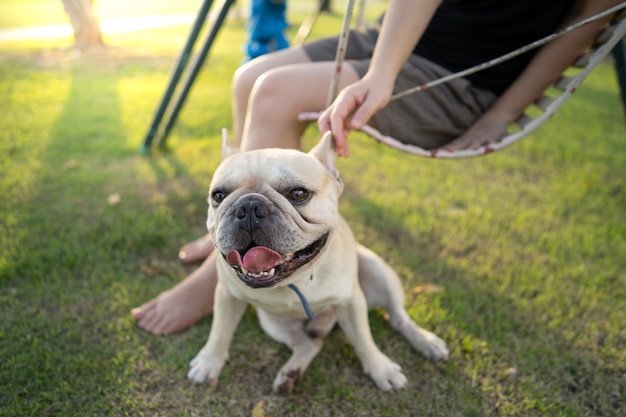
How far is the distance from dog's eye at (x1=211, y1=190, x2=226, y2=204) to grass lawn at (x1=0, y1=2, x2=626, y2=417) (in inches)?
34.1

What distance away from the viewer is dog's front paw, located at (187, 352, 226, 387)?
2.13m

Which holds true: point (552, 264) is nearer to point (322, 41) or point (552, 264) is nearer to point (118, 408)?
point (322, 41)

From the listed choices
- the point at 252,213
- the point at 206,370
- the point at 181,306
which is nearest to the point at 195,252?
the point at 181,306

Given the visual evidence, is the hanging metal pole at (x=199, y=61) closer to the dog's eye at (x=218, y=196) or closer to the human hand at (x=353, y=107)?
the human hand at (x=353, y=107)

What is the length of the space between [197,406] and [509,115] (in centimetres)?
211

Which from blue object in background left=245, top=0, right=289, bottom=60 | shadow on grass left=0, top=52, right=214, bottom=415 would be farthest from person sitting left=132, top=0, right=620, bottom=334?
blue object in background left=245, top=0, right=289, bottom=60

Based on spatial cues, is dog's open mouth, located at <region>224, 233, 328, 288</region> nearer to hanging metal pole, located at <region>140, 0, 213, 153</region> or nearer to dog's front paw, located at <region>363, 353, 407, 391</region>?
dog's front paw, located at <region>363, 353, 407, 391</region>

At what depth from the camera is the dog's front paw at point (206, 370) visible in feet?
6.98

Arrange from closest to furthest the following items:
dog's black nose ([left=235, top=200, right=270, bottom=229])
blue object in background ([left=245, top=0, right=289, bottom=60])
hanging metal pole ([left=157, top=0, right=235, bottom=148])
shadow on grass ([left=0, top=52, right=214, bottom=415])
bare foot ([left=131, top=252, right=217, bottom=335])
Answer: dog's black nose ([left=235, top=200, right=270, bottom=229]) < shadow on grass ([left=0, top=52, right=214, bottom=415]) < bare foot ([left=131, top=252, right=217, bottom=335]) < hanging metal pole ([left=157, top=0, right=235, bottom=148]) < blue object in background ([left=245, top=0, right=289, bottom=60])

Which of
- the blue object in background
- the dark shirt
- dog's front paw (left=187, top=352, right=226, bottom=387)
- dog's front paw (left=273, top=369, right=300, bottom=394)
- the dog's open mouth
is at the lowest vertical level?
dog's front paw (left=187, top=352, right=226, bottom=387)

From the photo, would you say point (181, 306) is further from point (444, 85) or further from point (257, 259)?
point (444, 85)

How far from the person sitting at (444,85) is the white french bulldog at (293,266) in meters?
0.33

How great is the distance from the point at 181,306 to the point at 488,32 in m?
2.16

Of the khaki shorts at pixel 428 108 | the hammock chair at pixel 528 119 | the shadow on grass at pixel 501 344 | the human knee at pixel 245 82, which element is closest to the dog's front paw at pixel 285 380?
the shadow on grass at pixel 501 344
